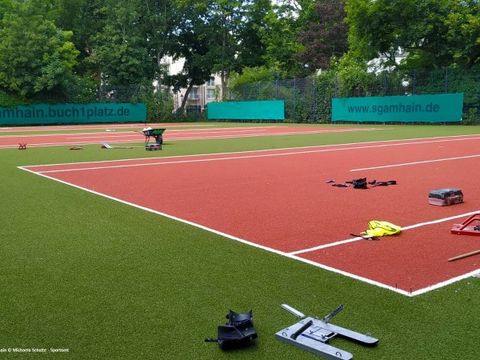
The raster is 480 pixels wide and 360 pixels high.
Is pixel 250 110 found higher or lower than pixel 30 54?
lower

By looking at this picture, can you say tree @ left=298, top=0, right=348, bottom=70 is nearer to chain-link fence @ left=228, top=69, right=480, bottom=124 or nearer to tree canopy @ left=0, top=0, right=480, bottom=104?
tree canopy @ left=0, top=0, right=480, bottom=104

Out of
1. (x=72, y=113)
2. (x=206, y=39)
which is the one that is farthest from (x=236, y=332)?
(x=206, y=39)

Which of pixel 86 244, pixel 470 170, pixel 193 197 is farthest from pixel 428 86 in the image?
pixel 86 244

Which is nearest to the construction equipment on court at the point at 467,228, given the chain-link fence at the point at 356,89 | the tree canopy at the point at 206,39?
the chain-link fence at the point at 356,89

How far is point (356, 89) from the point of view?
1544 inches

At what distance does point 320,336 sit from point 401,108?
110ft

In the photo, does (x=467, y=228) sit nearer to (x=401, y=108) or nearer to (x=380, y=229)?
(x=380, y=229)

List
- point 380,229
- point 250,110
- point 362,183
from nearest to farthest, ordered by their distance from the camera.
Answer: point 380,229 → point 362,183 → point 250,110

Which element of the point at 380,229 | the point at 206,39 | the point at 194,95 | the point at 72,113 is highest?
the point at 206,39

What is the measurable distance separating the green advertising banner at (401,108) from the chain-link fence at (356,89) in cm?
76

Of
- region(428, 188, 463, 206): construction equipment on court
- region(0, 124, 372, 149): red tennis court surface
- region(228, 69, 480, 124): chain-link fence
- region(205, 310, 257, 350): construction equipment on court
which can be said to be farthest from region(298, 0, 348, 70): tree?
region(205, 310, 257, 350): construction equipment on court

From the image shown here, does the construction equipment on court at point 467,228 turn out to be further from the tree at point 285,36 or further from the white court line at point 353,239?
the tree at point 285,36

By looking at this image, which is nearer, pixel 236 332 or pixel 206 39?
pixel 236 332

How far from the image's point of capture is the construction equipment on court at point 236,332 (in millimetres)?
3561
